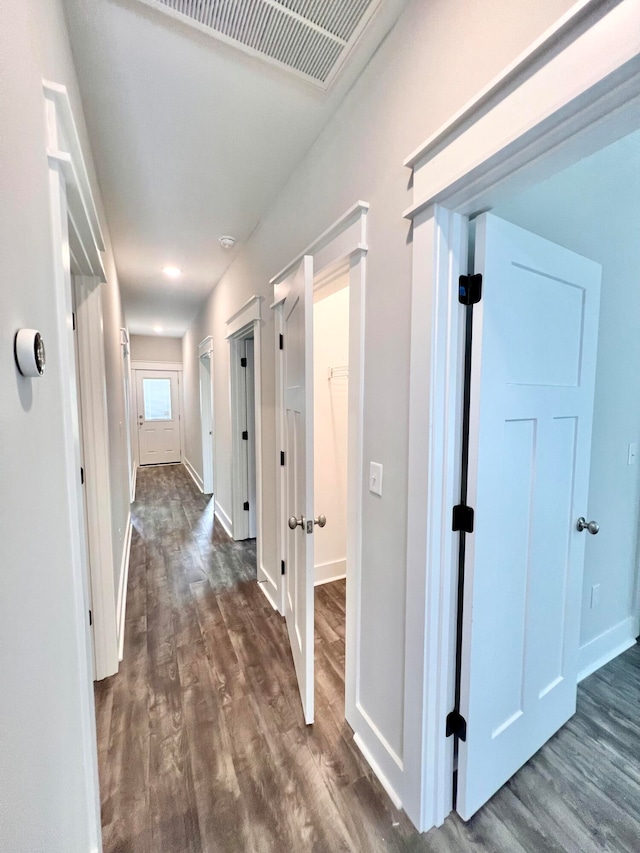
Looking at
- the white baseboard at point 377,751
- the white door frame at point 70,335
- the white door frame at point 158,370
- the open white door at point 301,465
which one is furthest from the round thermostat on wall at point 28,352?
the white door frame at point 158,370

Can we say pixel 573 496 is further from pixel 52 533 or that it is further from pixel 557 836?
pixel 52 533

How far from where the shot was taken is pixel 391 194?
1.19 m

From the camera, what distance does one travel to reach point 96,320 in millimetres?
1798

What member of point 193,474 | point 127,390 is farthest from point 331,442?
point 193,474

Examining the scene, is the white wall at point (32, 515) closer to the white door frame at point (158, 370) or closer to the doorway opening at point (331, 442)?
the doorway opening at point (331, 442)

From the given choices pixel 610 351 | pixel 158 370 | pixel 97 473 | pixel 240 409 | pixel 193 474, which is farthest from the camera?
pixel 158 370

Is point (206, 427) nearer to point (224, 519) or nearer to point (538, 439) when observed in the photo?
point (224, 519)

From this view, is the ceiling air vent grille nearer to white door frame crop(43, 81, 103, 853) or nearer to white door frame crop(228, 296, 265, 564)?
white door frame crop(43, 81, 103, 853)

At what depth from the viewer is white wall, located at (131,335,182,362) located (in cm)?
710

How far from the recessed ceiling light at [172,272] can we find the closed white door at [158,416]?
4.19 metres

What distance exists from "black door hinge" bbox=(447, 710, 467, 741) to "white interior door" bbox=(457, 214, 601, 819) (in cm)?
2

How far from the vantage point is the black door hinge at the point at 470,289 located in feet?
3.45

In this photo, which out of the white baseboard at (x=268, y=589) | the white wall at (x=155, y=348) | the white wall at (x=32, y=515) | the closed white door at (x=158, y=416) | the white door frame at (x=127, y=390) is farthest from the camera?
the closed white door at (x=158, y=416)

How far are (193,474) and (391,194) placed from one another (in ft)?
20.0
